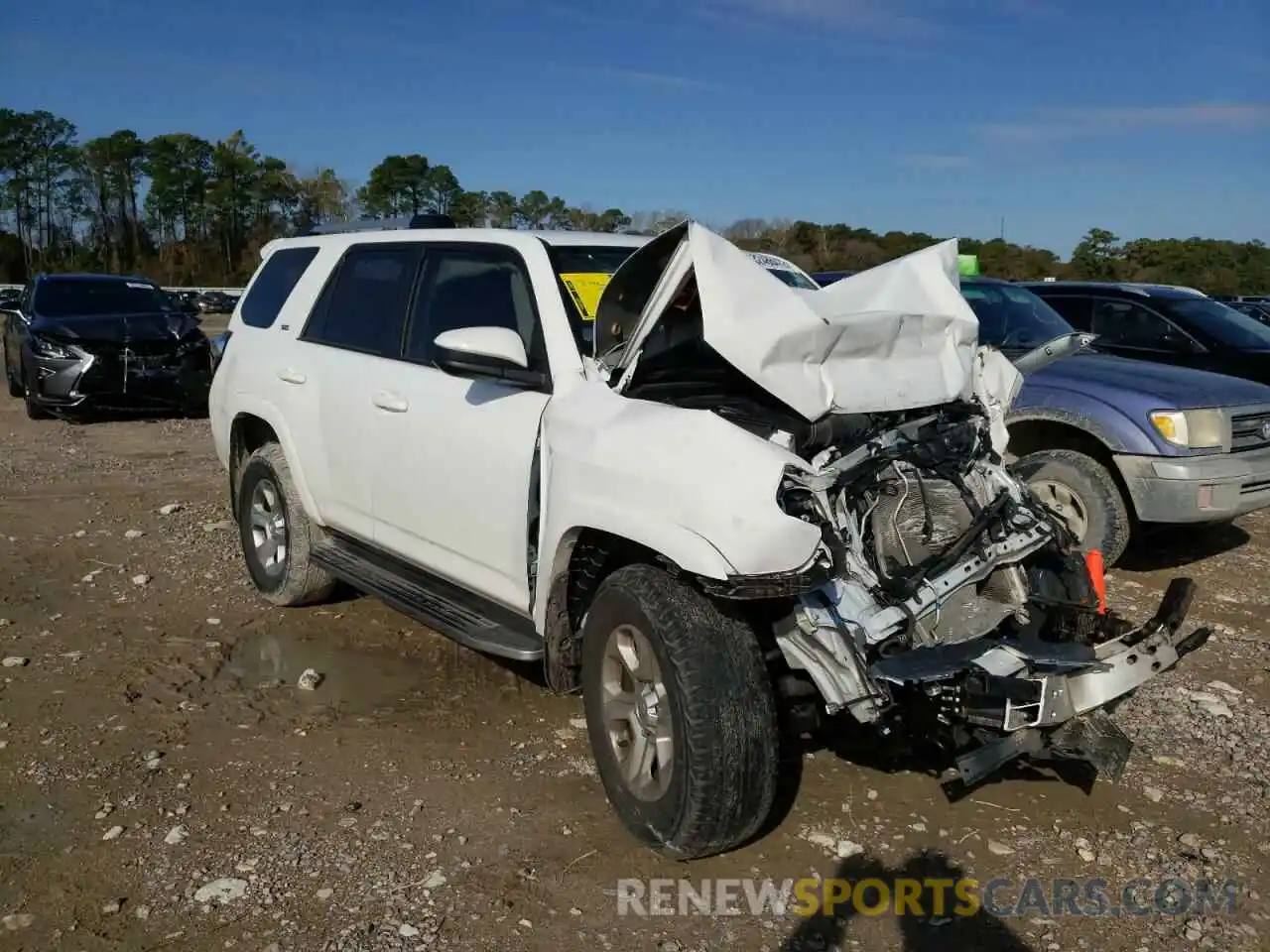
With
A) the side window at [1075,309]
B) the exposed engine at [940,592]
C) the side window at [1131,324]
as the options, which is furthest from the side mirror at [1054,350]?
the side window at [1131,324]

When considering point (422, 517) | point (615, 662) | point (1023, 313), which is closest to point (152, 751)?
point (422, 517)

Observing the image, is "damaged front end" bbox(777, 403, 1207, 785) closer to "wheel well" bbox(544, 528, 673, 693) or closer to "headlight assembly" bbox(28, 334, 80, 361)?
"wheel well" bbox(544, 528, 673, 693)

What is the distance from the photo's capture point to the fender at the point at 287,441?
5516 mm

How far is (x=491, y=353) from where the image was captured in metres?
3.85

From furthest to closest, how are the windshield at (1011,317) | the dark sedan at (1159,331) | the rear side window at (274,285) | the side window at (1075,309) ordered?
the side window at (1075,309) < the dark sedan at (1159,331) < the windshield at (1011,317) < the rear side window at (274,285)

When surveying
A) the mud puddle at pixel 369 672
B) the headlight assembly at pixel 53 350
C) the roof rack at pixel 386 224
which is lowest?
the mud puddle at pixel 369 672

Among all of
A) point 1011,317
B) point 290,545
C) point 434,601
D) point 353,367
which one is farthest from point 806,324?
point 1011,317

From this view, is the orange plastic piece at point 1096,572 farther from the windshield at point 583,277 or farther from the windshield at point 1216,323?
the windshield at point 1216,323

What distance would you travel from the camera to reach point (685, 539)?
126 inches

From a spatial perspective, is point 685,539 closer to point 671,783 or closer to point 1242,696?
point 671,783

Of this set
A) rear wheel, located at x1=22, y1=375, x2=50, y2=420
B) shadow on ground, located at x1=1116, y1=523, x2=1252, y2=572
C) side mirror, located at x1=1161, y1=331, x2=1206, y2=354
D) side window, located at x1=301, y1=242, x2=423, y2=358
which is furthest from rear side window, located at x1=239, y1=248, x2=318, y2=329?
rear wheel, located at x1=22, y1=375, x2=50, y2=420

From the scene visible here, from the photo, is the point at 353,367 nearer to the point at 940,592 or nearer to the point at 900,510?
the point at 900,510

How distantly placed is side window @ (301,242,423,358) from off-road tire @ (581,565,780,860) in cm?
213

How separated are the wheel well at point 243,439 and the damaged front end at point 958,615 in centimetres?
366
